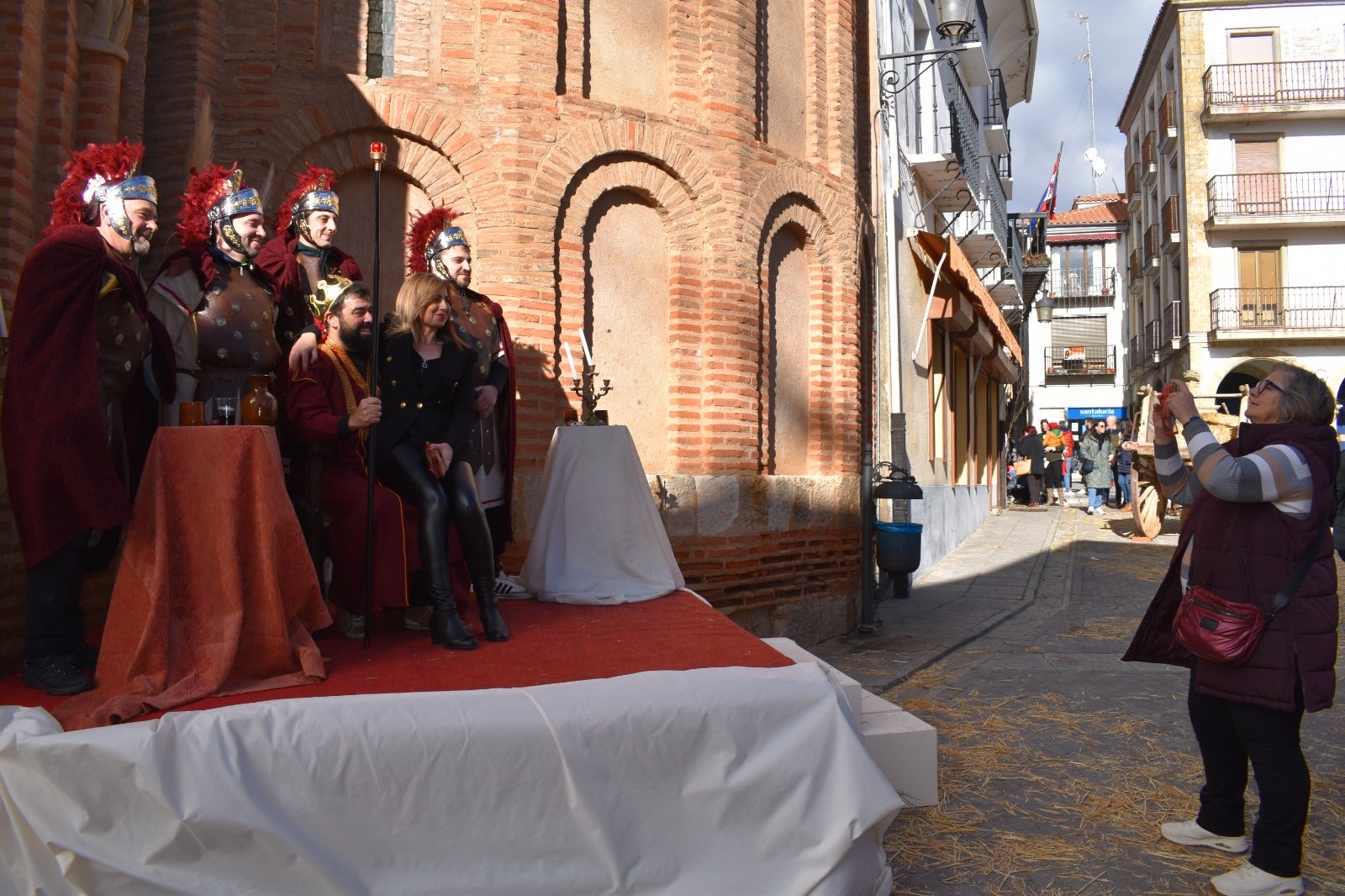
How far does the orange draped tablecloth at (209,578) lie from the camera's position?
3.93 metres

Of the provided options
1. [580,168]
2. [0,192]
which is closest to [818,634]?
[580,168]

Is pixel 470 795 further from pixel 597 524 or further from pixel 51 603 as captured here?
pixel 597 524

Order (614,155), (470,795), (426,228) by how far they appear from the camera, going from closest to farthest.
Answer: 1. (470,795)
2. (426,228)
3. (614,155)

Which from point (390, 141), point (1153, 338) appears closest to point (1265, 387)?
point (390, 141)

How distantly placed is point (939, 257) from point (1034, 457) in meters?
12.4

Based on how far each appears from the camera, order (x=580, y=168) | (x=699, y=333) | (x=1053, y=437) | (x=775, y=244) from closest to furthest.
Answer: (x=580, y=168)
(x=699, y=333)
(x=775, y=244)
(x=1053, y=437)

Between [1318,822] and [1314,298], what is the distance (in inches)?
1236

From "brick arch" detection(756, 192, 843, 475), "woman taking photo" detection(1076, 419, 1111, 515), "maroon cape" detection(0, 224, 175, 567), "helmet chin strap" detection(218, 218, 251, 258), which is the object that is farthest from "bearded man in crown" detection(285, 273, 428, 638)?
"woman taking photo" detection(1076, 419, 1111, 515)

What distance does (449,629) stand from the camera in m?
4.78

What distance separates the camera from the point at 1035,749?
5957mm

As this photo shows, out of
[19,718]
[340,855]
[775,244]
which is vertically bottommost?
[340,855]

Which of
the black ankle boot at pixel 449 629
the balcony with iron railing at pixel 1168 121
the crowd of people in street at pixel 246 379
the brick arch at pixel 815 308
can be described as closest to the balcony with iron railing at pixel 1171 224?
the balcony with iron railing at pixel 1168 121

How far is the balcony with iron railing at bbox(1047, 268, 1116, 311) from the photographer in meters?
45.9

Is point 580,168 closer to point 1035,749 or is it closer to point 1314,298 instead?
point 1035,749
